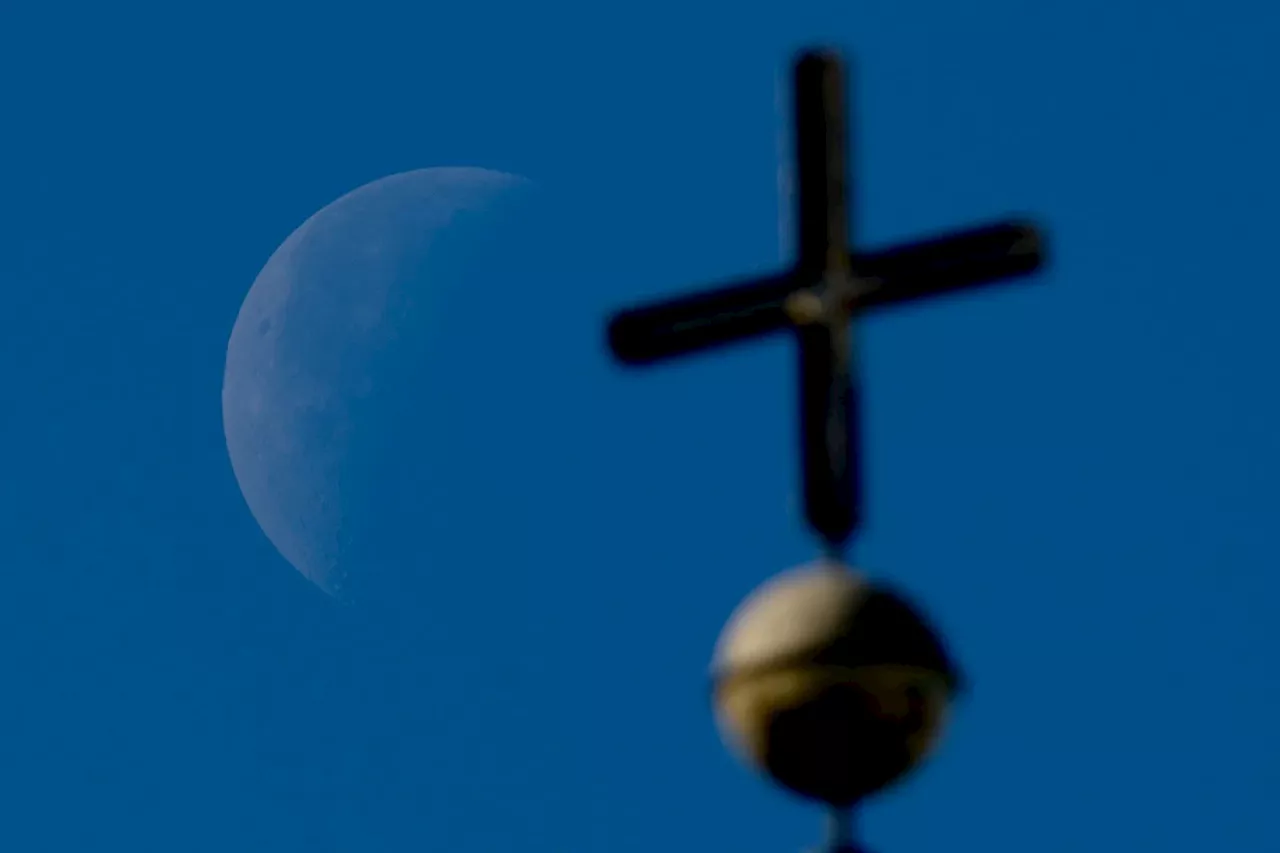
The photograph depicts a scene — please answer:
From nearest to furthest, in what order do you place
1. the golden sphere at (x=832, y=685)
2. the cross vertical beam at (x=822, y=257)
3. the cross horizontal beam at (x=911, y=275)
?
the golden sphere at (x=832, y=685)
the cross vertical beam at (x=822, y=257)
the cross horizontal beam at (x=911, y=275)

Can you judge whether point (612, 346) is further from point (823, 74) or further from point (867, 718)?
point (867, 718)

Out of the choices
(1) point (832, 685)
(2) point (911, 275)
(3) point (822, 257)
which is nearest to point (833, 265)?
(3) point (822, 257)

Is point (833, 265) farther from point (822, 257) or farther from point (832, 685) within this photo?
point (832, 685)

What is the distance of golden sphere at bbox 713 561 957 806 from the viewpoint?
7.09 m

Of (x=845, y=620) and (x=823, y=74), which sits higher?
(x=823, y=74)

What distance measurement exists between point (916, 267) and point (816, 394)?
2.29 feet

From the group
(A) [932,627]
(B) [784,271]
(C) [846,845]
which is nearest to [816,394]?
(B) [784,271]

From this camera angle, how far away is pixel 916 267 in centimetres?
815

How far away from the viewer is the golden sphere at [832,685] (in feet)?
23.3

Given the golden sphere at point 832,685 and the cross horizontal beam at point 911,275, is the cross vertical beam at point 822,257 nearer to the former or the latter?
the cross horizontal beam at point 911,275

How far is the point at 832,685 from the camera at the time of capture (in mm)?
7062

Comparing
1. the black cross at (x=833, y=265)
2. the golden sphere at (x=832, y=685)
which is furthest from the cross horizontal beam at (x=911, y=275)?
the golden sphere at (x=832, y=685)

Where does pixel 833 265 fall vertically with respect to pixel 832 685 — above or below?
above

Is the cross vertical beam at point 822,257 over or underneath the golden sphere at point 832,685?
over
